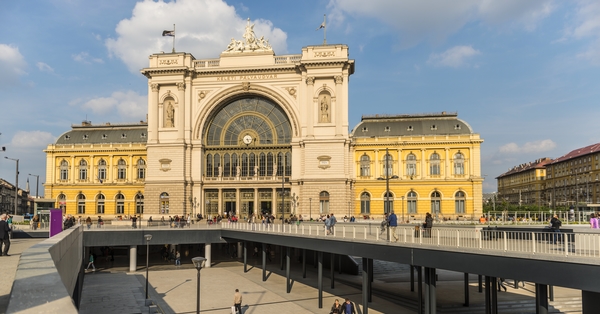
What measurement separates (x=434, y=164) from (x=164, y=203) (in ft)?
134

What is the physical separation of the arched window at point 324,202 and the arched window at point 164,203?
73.8ft

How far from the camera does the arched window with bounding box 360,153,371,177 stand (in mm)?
77938

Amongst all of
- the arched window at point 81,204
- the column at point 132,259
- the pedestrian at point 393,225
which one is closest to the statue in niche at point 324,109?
the column at point 132,259

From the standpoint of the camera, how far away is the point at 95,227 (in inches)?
2026

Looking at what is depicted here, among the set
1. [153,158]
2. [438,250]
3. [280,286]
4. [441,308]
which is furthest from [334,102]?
[438,250]

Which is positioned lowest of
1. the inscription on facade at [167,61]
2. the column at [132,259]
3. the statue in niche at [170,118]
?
the column at [132,259]

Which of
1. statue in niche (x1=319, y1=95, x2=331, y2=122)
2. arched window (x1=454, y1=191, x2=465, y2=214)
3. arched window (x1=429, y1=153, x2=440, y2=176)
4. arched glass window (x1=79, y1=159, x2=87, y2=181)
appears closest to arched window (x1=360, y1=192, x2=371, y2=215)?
arched window (x1=429, y1=153, x2=440, y2=176)

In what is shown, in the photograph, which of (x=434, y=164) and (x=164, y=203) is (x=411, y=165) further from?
(x=164, y=203)

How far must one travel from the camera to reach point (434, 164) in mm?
76625

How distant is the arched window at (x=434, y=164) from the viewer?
76.4 meters

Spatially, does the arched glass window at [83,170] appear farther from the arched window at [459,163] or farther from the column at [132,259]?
the arched window at [459,163]

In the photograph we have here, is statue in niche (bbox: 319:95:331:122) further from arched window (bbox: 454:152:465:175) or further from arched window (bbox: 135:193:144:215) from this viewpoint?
arched window (bbox: 135:193:144:215)

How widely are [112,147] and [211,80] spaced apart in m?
23.2

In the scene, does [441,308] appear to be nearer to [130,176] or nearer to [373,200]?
[373,200]
